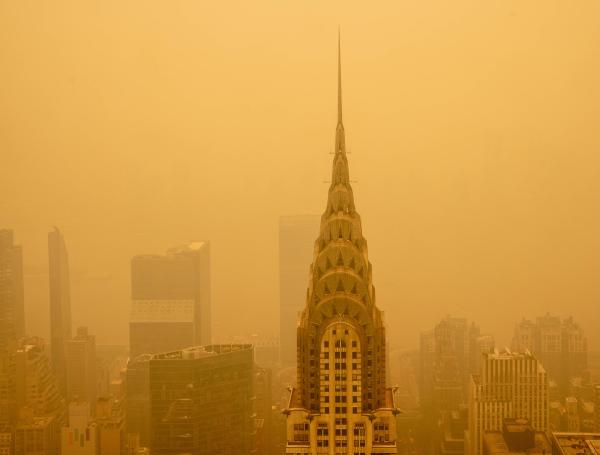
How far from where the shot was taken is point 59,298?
7.65 metres

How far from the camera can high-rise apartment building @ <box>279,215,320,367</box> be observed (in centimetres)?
699

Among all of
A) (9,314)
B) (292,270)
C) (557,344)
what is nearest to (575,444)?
(557,344)

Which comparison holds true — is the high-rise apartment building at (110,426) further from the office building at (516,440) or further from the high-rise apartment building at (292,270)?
the office building at (516,440)

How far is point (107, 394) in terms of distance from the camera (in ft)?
23.8

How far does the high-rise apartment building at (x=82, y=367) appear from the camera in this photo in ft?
24.1

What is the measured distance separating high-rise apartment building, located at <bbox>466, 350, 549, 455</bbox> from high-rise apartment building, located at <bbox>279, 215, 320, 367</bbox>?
1900 millimetres

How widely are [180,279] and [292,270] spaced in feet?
3.60

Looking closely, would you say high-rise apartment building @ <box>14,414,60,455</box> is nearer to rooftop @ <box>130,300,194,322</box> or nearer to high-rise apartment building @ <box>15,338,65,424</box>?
high-rise apartment building @ <box>15,338,65,424</box>

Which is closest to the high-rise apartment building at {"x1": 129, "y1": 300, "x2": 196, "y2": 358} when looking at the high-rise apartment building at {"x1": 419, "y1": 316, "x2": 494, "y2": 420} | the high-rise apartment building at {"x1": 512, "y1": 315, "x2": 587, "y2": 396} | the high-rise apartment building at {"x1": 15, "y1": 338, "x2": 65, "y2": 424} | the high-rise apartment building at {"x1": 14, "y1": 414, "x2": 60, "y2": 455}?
the high-rise apartment building at {"x1": 15, "y1": 338, "x2": 65, "y2": 424}

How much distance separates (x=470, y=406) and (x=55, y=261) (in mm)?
4188

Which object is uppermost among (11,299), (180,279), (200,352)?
(180,279)

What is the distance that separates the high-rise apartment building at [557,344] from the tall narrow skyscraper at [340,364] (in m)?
2.31

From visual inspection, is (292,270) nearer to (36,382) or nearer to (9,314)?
(36,382)

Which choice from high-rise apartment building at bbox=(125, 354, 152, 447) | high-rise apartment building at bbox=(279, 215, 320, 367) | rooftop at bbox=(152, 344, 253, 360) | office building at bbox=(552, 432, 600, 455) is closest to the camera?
office building at bbox=(552, 432, 600, 455)
